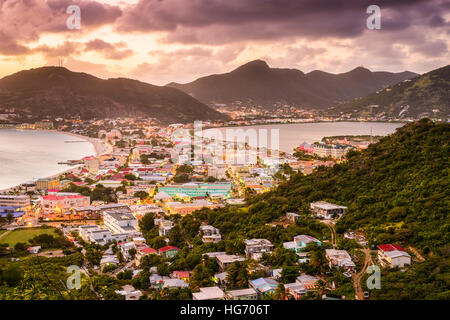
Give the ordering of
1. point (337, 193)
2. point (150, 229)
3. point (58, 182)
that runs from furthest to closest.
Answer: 1. point (58, 182)
2. point (150, 229)
3. point (337, 193)

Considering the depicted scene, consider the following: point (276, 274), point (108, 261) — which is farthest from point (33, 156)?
point (276, 274)

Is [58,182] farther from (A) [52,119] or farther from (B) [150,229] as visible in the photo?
(A) [52,119]

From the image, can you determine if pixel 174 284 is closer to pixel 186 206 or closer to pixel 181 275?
pixel 181 275

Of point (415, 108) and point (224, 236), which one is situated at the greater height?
point (415, 108)

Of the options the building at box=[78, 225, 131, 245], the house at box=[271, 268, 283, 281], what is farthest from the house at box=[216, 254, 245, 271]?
the building at box=[78, 225, 131, 245]
